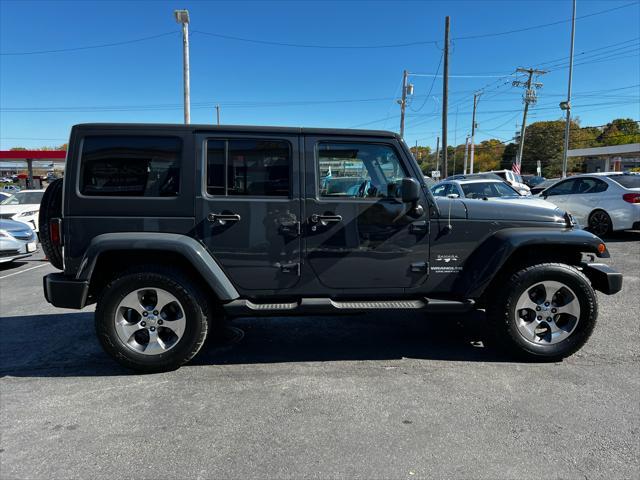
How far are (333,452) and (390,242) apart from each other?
173cm

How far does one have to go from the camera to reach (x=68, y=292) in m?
3.49

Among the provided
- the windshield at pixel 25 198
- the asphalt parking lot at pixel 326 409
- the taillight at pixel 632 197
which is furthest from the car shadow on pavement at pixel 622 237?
the windshield at pixel 25 198

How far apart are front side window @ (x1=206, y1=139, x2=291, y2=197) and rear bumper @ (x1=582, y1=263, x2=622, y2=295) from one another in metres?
2.78

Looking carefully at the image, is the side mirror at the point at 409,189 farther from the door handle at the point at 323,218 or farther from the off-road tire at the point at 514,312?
the off-road tire at the point at 514,312

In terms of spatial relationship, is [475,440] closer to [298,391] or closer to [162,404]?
[298,391]

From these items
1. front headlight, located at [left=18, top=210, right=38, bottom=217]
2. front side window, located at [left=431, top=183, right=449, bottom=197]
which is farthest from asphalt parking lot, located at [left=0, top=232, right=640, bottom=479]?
front side window, located at [left=431, top=183, right=449, bottom=197]

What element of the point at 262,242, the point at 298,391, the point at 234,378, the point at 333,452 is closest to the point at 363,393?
the point at 298,391

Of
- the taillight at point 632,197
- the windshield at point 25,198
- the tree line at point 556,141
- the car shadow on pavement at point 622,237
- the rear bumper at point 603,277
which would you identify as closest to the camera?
the rear bumper at point 603,277

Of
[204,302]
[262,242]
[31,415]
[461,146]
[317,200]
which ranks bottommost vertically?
[31,415]

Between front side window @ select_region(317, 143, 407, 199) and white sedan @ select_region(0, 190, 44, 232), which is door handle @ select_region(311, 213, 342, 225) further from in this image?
white sedan @ select_region(0, 190, 44, 232)

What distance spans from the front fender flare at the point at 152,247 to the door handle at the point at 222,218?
23 cm

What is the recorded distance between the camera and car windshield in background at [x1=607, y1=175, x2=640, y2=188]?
32.3 ft

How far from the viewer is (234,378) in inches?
141

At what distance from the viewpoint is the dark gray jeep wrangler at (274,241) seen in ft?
11.6
